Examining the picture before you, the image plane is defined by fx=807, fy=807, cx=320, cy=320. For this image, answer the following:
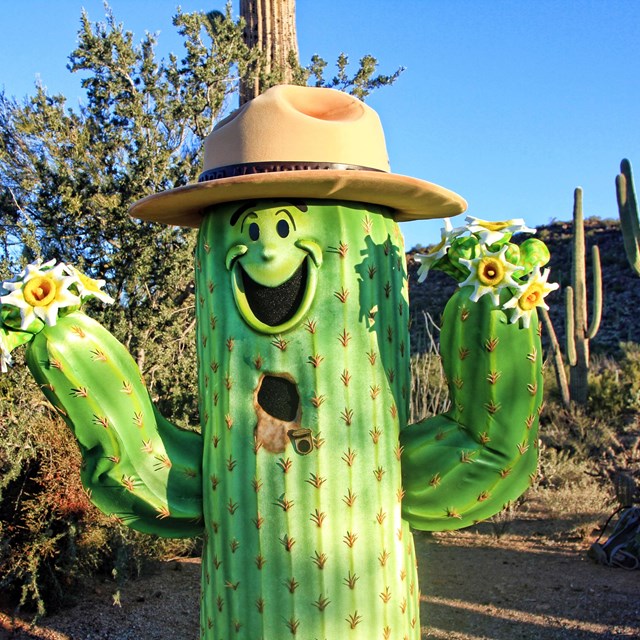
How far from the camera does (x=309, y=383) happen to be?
2484 mm

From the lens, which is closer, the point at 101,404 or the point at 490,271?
the point at 490,271

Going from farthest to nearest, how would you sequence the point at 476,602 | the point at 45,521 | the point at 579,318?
the point at 579,318, the point at 476,602, the point at 45,521

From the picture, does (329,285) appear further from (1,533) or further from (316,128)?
(1,533)

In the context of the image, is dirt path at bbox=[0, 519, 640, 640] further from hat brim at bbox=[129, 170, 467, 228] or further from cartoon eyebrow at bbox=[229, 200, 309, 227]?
cartoon eyebrow at bbox=[229, 200, 309, 227]

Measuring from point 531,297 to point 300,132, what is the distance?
883mm

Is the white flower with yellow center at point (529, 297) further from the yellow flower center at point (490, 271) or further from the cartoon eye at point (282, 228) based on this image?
the cartoon eye at point (282, 228)

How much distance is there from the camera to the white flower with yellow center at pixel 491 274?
2.34 meters

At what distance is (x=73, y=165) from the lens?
6930 millimetres

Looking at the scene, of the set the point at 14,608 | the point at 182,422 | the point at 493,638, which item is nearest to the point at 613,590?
the point at 493,638

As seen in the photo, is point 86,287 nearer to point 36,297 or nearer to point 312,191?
point 36,297

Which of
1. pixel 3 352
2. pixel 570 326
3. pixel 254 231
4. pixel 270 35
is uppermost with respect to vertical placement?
pixel 270 35

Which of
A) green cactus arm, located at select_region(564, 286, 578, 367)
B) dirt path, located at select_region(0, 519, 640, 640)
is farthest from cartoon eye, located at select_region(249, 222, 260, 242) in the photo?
green cactus arm, located at select_region(564, 286, 578, 367)

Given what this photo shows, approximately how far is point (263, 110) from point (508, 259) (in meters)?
0.92

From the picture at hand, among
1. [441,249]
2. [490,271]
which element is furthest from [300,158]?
[490,271]
